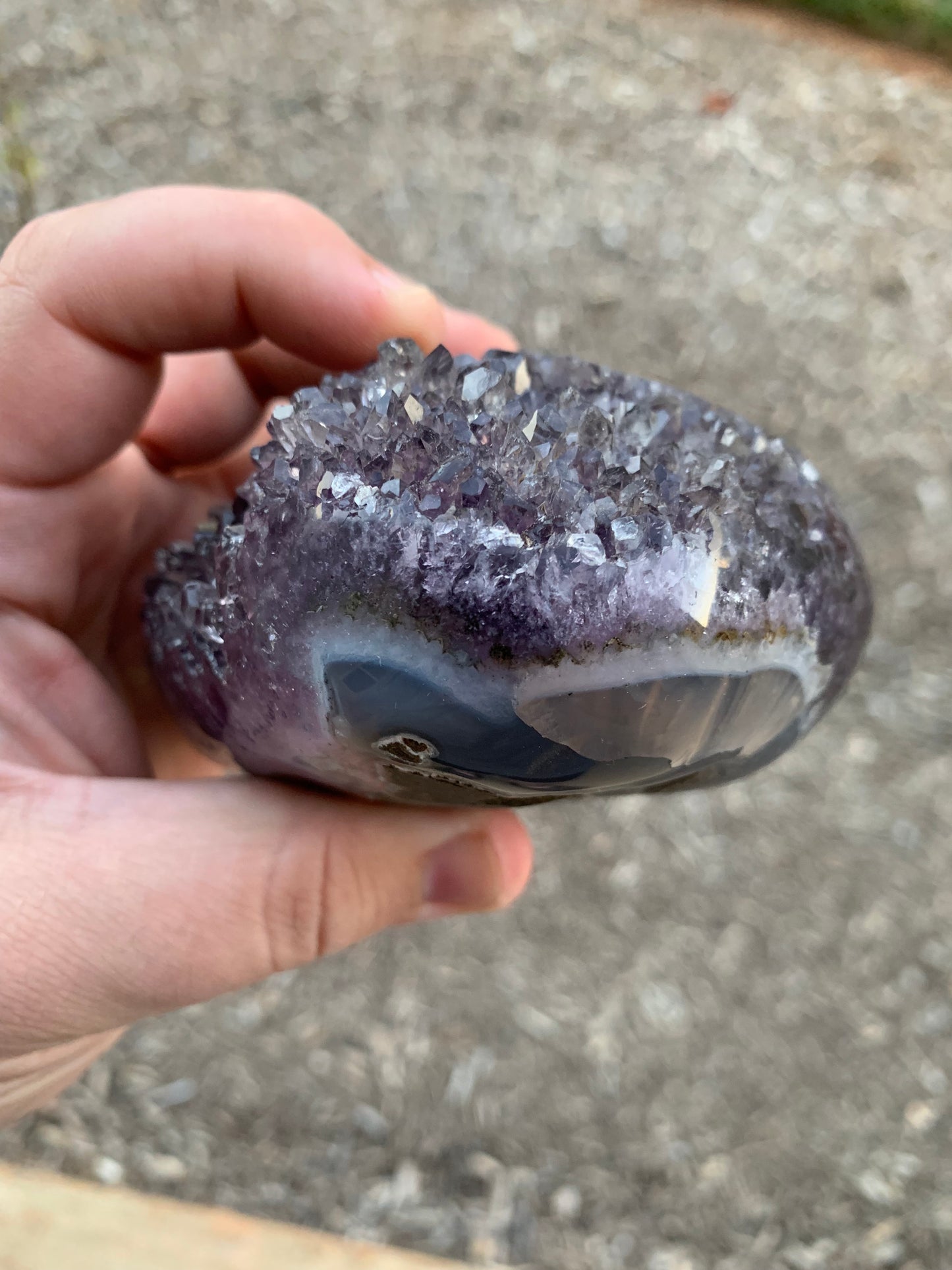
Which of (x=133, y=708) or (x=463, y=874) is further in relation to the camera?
(x=133, y=708)

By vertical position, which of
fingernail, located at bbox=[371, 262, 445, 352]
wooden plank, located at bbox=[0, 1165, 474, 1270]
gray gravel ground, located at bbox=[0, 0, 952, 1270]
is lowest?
wooden plank, located at bbox=[0, 1165, 474, 1270]

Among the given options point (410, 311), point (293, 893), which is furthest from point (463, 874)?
point (410, 311)

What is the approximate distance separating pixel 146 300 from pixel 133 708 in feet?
1.41

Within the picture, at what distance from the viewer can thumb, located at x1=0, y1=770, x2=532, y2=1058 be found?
2.36 ft

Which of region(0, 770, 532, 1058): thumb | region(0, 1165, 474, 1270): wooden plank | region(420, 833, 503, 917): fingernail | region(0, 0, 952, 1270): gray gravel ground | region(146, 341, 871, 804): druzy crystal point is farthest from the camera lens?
region(0, 0, 952, 1270): gray gravel ground

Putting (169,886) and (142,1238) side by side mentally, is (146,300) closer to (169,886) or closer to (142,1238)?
(169,886)

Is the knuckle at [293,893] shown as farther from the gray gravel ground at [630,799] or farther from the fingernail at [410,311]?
the gray gravel ground at [630,799]

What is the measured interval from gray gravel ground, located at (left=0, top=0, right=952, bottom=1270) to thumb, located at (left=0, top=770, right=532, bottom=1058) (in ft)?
2.85

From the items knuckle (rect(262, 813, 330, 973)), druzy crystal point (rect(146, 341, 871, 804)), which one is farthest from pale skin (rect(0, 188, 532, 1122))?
druzy crystal point (rect(146, 341, 871, 804))

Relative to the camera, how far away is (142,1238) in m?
1.36

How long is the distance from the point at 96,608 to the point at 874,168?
1.95 m

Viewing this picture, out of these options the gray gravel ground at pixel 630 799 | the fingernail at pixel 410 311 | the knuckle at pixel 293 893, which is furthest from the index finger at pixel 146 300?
the gray gravel ground at pixel 630 799

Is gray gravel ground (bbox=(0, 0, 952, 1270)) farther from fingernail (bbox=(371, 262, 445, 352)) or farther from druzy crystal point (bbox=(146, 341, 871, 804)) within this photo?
druzy crystal point (bbox=(146, 341, 871, 804))

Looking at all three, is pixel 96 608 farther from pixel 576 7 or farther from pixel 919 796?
pixel 576 7
